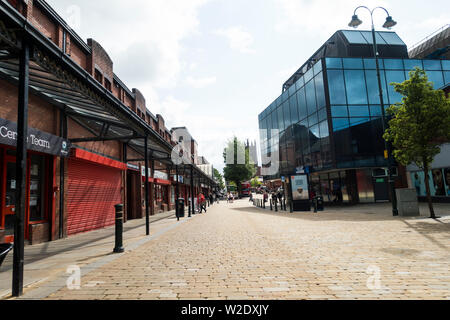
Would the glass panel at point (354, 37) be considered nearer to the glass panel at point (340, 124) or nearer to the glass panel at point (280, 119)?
the glass panel at point (340, 124)

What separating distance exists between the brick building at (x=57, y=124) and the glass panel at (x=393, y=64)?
2385cm

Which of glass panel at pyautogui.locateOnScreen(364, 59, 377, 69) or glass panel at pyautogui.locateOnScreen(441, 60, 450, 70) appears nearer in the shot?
glass panel at pyautogui.locateOnScreen(364, 59, 377, 69)

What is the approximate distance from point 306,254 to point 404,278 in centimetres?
209

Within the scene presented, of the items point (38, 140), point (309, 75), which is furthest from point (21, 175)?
point (309, 75)

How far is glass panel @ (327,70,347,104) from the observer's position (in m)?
23.2

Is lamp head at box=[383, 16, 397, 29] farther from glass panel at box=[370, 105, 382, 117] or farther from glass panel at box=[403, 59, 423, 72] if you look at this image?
glass panel at box=[403, 59, 423, 72]

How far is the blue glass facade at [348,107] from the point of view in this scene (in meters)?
22.8

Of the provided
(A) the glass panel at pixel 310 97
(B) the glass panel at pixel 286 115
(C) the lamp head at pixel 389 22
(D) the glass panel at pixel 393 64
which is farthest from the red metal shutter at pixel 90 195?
(D) the glass panel at pixel 393 64

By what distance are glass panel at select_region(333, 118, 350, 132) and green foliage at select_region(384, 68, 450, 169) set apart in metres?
10.5

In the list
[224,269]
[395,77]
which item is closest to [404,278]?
[224,269]

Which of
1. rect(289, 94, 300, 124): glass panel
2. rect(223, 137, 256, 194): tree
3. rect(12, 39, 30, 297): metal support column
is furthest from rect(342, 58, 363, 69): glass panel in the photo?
rect(223, 137, 256, 194): tree

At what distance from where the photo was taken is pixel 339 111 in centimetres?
2306

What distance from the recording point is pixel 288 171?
30984 millimetres
